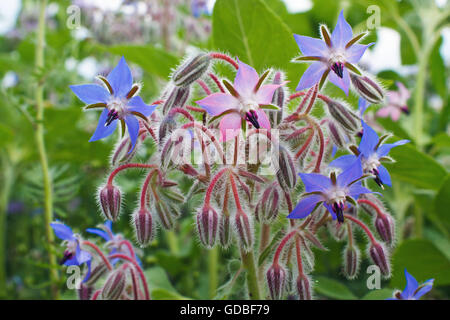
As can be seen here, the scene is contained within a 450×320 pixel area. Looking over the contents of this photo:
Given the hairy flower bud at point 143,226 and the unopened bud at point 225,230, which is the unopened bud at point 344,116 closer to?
the unopened bud at point 225,230

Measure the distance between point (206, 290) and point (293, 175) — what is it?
3.35ft

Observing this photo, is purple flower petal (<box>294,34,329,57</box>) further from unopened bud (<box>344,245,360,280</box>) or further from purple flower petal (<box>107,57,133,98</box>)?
unopened bud (<box>344,245,360,280</box>)

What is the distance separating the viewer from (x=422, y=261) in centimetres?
148

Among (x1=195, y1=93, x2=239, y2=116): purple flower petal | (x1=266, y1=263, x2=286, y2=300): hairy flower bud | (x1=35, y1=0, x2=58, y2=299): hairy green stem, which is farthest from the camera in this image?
(x1=35, y1=0, x2=58, y2=299): hairy green stem

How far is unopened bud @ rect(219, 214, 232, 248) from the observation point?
930 mm

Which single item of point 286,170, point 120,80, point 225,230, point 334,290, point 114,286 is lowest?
point 334,290

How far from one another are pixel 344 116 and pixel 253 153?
203 millimetres

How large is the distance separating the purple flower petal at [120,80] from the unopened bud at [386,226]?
646 millimetres

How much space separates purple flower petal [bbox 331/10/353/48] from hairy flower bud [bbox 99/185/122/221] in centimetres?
57

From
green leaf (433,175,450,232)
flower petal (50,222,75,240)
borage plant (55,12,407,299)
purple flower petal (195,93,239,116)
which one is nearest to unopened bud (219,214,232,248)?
borage plant (55,12,407,299)

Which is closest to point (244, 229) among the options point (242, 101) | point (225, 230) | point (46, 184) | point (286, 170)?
point (225, 230)

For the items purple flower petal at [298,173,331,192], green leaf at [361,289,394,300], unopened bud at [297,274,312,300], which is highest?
purple flower petal at [298,173,331,192]

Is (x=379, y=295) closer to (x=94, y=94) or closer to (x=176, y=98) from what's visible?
(x=176, y=98)
